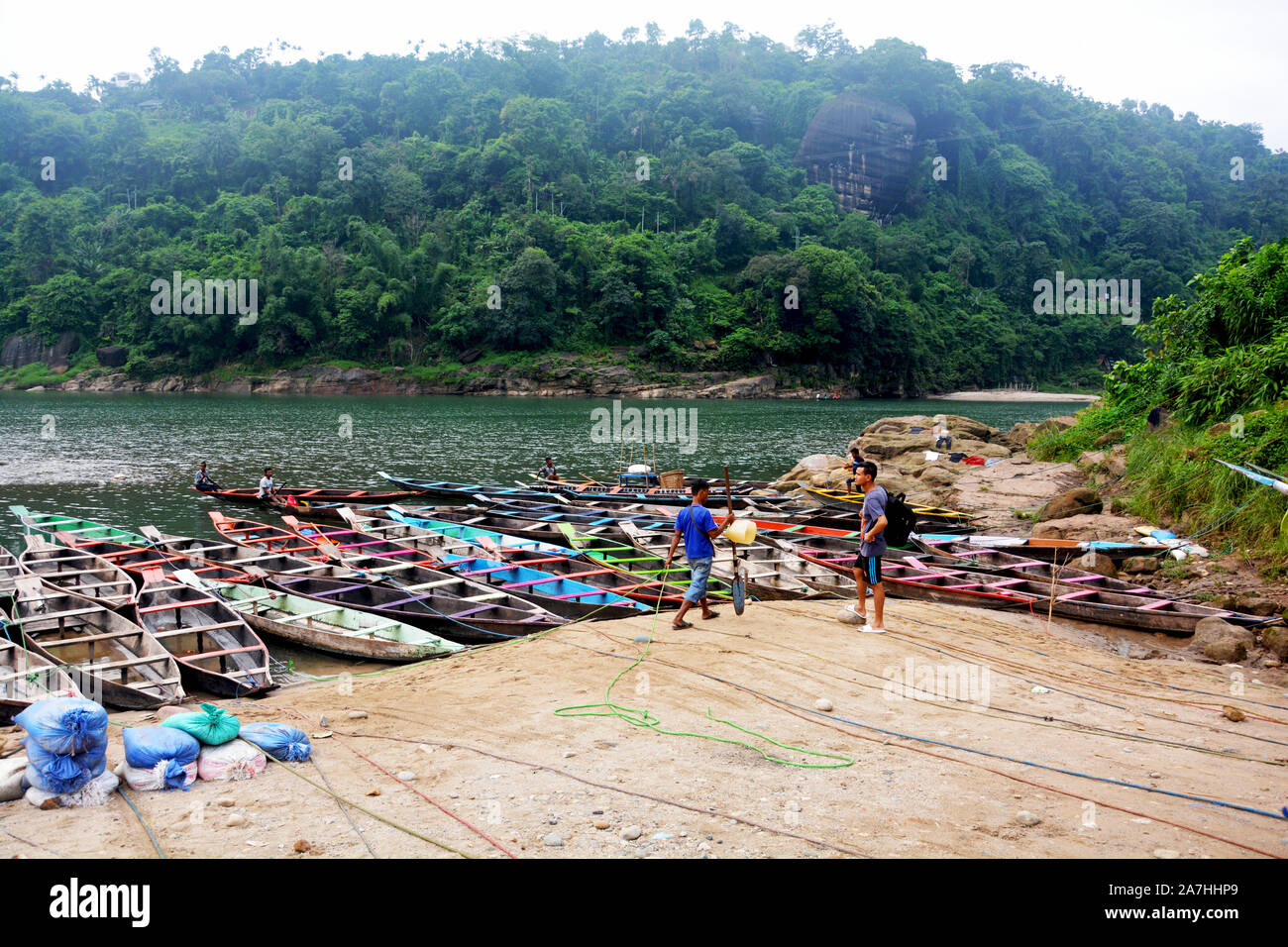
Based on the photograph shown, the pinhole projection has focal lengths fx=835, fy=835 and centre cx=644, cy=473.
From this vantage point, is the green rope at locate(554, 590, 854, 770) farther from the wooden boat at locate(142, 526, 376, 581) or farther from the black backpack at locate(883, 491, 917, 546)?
the wooden boat at locate(142, 526, 376, 581)

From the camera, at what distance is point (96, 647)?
36.0 feet

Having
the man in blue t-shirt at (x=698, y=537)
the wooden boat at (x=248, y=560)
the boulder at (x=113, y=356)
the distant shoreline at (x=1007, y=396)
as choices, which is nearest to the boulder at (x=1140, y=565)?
the man in blue t-shirt at (x=698, y=537)

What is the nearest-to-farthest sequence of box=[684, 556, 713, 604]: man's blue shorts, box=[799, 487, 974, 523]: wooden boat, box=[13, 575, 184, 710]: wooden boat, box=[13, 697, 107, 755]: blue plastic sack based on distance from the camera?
1. box=[13, 697, 107, 755]: blue plastic sack
2. box=[13, 575, 184, 710]: wooden boat
3. box=[684, 556, 713, 604]: man's blue shorts
4. box=[799, 487, 974, 523]: wooden boat

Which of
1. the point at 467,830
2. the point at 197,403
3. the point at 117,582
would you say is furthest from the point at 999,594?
→ the point at 197,403

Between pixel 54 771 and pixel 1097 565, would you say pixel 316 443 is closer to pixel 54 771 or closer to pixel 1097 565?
pixel 1097 565

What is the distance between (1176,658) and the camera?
1103 centimetres

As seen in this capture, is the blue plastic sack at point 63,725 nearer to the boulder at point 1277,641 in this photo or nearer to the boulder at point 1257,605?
the boulder at point 1277,641

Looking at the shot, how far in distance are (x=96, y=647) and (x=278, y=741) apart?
6422 millimetres

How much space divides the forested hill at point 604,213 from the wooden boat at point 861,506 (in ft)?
202

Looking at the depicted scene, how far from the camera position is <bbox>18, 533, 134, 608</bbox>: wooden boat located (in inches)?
520

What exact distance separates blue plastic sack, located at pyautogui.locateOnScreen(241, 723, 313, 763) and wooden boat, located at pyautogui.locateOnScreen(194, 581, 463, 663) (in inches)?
188

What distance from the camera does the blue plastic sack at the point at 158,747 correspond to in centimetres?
574

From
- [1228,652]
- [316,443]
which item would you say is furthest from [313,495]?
[1228,652]

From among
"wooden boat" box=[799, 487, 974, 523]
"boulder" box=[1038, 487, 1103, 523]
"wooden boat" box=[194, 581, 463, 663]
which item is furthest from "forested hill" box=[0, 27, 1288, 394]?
"wooden boat" box=[194, 581, 463, 663]
